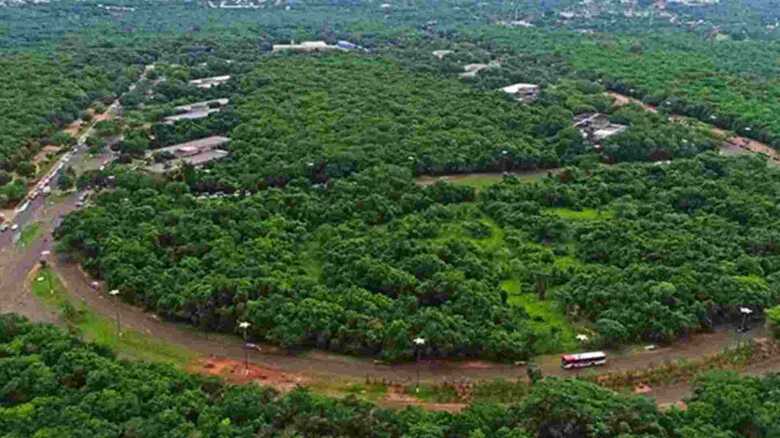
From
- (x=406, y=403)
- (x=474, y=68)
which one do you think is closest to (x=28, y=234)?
(x=406, y=403)

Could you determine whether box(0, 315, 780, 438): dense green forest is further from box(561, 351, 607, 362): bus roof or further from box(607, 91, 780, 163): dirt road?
box(607, 91, 780, 163): dirt road

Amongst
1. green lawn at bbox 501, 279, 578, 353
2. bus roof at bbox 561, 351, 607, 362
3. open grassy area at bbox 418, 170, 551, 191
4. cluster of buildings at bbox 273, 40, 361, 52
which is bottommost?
cluster of buildings at bbox 273, 40, 361, 52

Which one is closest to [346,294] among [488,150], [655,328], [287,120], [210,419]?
[210,419]

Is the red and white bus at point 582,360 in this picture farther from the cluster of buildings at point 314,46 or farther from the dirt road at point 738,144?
the cluster of buildings at point 314,46

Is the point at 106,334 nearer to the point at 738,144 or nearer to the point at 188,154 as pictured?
the point at 188,154

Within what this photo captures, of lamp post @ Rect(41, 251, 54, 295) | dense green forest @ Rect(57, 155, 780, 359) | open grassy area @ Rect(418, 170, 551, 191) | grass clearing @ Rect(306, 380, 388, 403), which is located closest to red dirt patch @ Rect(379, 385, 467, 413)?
grass clearing @ Rect(306, 380, 388, 403)
